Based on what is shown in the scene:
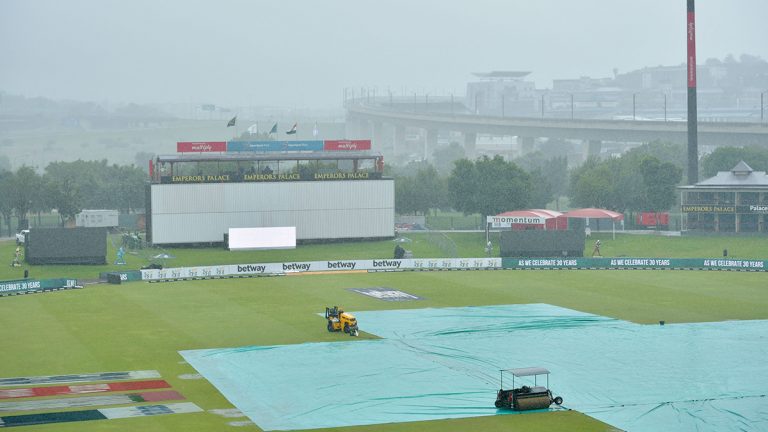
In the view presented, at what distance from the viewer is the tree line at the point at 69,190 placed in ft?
448

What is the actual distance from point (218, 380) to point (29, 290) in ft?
127

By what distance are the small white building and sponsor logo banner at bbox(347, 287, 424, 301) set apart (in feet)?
182

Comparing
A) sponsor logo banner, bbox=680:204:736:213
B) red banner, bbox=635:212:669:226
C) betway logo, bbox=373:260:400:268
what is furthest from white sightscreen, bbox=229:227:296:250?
red banner, bbox=635:212:669:226

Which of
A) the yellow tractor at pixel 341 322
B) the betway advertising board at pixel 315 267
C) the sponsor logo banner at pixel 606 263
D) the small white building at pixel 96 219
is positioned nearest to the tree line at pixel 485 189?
the small white building at pixel 96 219

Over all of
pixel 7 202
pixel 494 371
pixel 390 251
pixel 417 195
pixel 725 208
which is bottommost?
pixel 494 371

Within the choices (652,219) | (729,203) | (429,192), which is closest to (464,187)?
(429,192)

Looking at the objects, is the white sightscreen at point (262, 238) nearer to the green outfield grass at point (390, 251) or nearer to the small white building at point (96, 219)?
the green outfield grass at point (390, 251)

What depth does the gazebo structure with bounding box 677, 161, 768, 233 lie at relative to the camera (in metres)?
122

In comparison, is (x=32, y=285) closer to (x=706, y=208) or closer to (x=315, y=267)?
(x=315, y=267)

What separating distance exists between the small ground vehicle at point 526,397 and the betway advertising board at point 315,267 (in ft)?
172

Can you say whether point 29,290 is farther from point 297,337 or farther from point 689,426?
point 689,426

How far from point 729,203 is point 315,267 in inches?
1905

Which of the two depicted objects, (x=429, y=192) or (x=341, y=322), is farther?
(x=429, y=192)

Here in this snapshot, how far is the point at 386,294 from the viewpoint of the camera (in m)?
86.4
